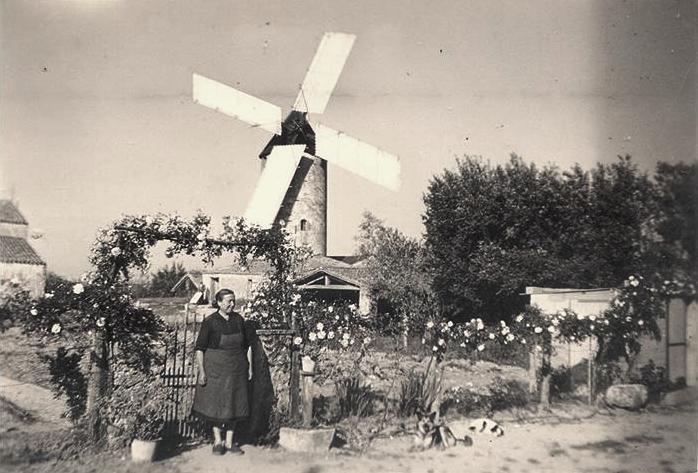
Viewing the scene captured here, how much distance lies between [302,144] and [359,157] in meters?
3.89

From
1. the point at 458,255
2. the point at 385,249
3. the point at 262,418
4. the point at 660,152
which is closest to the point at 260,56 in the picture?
the point at 262,418

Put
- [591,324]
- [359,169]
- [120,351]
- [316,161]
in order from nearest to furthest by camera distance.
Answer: [120,351] < [591,324] < [359,169] < [316,161]

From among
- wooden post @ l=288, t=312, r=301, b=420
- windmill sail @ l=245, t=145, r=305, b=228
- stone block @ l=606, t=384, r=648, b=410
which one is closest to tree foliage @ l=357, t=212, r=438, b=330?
windmill sail @ l=245, t=145, r=305, b=228

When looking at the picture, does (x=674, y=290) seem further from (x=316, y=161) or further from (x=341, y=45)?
(x=316, y=161)

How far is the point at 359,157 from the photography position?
39.0 ft

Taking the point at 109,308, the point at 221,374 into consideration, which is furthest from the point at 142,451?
the point at 109,308

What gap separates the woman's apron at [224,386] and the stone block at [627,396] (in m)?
4.64

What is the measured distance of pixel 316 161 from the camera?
1730 cm

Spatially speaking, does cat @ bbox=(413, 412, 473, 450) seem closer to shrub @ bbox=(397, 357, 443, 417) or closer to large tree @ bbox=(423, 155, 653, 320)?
shrub @ bbox=(397, 357, 443, 417)

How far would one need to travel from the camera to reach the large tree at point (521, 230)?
50.8 feet

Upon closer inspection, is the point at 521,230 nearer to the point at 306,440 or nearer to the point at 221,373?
the point at 306,440

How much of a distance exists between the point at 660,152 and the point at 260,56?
4518mm

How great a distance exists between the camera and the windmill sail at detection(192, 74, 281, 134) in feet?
34.7

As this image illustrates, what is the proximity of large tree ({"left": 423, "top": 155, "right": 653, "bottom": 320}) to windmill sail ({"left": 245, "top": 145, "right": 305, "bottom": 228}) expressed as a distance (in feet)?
22.2
